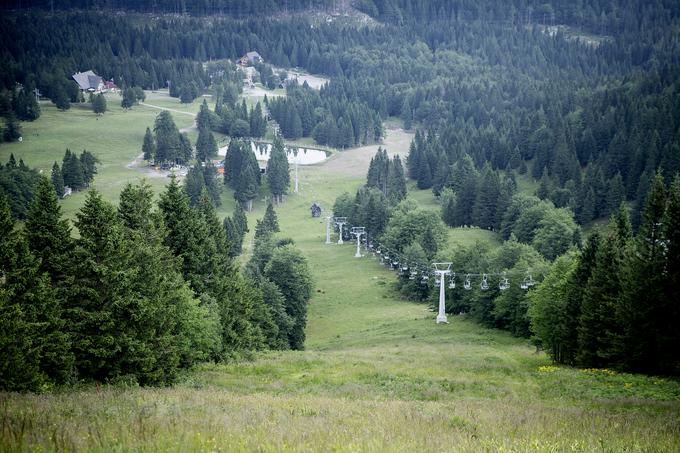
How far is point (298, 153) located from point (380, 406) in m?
169

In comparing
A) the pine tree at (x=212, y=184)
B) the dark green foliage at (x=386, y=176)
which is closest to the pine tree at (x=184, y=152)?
the pine tree at (x=212, y=184)

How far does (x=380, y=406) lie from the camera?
23.7 m

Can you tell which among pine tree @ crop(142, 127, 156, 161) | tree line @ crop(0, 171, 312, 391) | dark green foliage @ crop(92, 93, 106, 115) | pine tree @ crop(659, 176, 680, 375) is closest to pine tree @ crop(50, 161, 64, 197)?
pine tree @ crop(142, 127, 156, 161)

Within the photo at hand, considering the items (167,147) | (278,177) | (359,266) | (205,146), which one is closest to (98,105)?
(205,146)

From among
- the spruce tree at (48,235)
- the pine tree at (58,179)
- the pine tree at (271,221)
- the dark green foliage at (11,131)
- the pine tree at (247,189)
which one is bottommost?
the pine tree at (271,221)

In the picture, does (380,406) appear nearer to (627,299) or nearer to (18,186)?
(627,299)

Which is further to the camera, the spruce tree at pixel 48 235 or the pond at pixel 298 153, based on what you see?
the pond at pixel 298 153

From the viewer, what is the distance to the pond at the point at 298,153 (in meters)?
182

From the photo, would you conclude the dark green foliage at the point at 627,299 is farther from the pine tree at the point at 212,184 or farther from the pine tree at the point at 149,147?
the pine tree at the point at 149,147

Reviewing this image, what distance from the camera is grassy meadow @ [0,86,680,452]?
15.7 meters

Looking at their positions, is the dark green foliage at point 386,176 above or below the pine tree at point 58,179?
below

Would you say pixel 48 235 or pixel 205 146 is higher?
pixel 48 235

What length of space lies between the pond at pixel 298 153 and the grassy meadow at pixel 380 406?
113 m

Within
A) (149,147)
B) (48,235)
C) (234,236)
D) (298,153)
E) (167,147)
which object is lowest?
(234,236)
